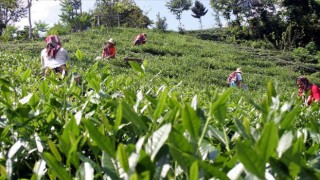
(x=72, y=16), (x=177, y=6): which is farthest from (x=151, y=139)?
(x=177, y=6)

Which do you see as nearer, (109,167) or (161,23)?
(109,167)

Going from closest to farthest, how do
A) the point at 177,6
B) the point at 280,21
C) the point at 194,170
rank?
the point at 194,170 → the point at 280,21 → the point at 177,6

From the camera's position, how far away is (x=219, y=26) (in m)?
46.5

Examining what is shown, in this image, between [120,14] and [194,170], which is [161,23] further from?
[194,170]

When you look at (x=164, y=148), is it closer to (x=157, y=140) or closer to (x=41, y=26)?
(x=157, y=140)

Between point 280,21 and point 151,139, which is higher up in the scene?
point 151,139

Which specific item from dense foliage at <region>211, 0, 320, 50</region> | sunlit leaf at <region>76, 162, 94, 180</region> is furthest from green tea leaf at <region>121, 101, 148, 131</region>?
dense foliage at <region>211, 0, 320, 50</region>

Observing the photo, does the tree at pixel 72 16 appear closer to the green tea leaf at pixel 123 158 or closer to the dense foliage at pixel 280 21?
the dense foliage at pixel 280 21

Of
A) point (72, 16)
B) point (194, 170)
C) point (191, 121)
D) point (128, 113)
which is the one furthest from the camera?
point (72, 16)

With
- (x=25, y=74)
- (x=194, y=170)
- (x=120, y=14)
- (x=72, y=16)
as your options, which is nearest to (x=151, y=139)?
(x=194, y=170)

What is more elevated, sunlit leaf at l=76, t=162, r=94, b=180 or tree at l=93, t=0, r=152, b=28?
Result: sunlit leaf at l=76, t=162, r=94, b=180

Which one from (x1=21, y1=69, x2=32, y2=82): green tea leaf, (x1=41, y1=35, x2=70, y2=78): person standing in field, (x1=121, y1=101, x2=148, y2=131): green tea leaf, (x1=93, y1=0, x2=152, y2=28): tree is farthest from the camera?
(x1=93, y1=0, x2=152, y2=28): tree

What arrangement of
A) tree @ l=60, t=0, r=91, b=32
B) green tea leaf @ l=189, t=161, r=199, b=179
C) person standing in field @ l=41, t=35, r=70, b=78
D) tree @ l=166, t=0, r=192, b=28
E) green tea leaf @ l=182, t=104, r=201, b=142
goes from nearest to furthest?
green tea leaf @ l=189, t=161, r=199, b=179 < green tea leaf @ l=182, t=104, r=201, b=142 < person standing in field @ l=41, t=35, r=70, b=78 < tree @ l=60, t=0, r=91, b=32 < tree @ l=166, t=0, r=192, b=28

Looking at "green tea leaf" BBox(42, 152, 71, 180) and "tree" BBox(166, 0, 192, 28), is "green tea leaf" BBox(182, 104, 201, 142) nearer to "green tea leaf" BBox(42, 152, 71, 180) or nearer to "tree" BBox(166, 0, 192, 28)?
"green tea leaf" BBox(42, 152, 71, 180)
